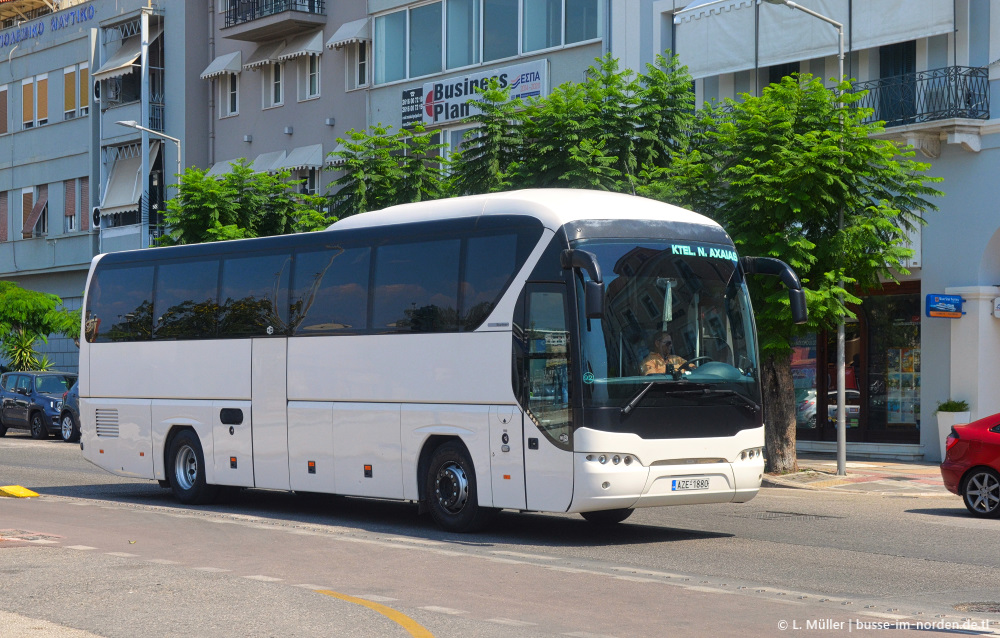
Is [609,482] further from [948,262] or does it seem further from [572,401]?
[948,262]

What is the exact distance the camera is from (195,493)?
17.9 m

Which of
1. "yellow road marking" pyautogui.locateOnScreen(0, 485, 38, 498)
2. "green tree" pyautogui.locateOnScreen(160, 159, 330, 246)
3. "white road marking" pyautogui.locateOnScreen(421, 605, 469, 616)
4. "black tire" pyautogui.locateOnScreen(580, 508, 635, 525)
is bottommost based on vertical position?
"yellow road marking" pyautogui.locateOnScreen(0, 485, 38, 498)

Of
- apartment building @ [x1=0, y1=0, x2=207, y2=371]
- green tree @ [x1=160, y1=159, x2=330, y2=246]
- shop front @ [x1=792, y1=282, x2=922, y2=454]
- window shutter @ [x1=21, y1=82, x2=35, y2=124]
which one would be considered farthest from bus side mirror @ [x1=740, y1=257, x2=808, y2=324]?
window shutter @ [x1=21, y1=82, x2=35, y2=124]

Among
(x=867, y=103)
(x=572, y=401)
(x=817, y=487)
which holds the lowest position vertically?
(x=817, y=487)

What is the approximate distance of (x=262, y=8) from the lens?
4141 centimetres

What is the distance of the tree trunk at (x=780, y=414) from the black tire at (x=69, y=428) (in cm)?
1905

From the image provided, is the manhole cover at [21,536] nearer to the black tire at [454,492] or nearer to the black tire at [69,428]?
the black tire at [454,492]

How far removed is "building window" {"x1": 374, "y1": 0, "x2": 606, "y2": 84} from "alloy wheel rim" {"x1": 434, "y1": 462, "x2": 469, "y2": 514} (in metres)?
19.9

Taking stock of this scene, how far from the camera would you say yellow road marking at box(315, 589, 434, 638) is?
8.42 metres

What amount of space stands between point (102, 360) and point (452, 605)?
36.7 ft

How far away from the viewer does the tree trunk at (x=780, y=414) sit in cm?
2250

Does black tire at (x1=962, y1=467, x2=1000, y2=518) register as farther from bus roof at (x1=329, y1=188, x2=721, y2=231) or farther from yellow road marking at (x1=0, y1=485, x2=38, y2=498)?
yellow road marking at (x1=0, y1=485, x2=38, y2=498)

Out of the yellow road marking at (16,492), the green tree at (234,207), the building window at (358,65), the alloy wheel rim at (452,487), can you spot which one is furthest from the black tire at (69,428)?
the alloy wheel rim at (452,487)

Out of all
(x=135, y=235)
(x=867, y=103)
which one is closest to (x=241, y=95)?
(x=135, y=235)
